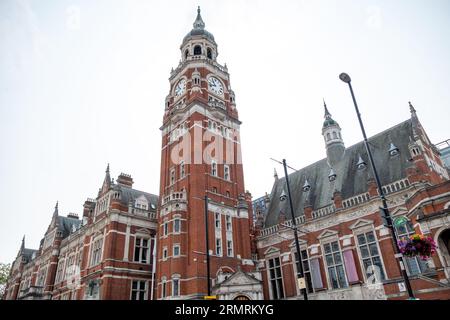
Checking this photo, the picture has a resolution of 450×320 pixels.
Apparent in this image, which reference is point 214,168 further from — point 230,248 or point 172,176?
point 230,248

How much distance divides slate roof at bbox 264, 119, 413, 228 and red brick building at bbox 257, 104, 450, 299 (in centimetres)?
12

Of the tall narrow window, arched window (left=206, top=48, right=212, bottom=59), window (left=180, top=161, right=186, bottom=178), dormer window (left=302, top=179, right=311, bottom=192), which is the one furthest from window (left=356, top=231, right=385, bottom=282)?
arched window (left=206, top=48, right=212, bottom=59)

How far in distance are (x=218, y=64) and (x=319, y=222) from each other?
2963 cm

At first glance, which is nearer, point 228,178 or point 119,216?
point 119,216

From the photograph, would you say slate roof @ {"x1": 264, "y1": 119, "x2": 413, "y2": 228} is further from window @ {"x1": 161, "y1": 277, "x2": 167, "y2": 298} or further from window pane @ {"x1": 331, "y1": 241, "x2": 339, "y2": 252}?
window @ {"x1": 161, "y1": 277, "x2": 167, "y2": 298}

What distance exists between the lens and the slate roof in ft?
105

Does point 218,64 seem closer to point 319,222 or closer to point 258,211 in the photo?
point 258,211

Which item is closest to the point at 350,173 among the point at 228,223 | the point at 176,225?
the point at 228,223

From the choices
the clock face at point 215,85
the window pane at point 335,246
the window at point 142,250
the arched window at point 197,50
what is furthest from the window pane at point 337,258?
the arched window at point 197,50

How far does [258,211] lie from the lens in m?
43.3

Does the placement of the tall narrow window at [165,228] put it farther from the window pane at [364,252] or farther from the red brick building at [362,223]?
the window pane at [364,252]

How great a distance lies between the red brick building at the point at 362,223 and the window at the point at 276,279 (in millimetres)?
106

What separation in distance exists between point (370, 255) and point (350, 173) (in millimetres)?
9882
